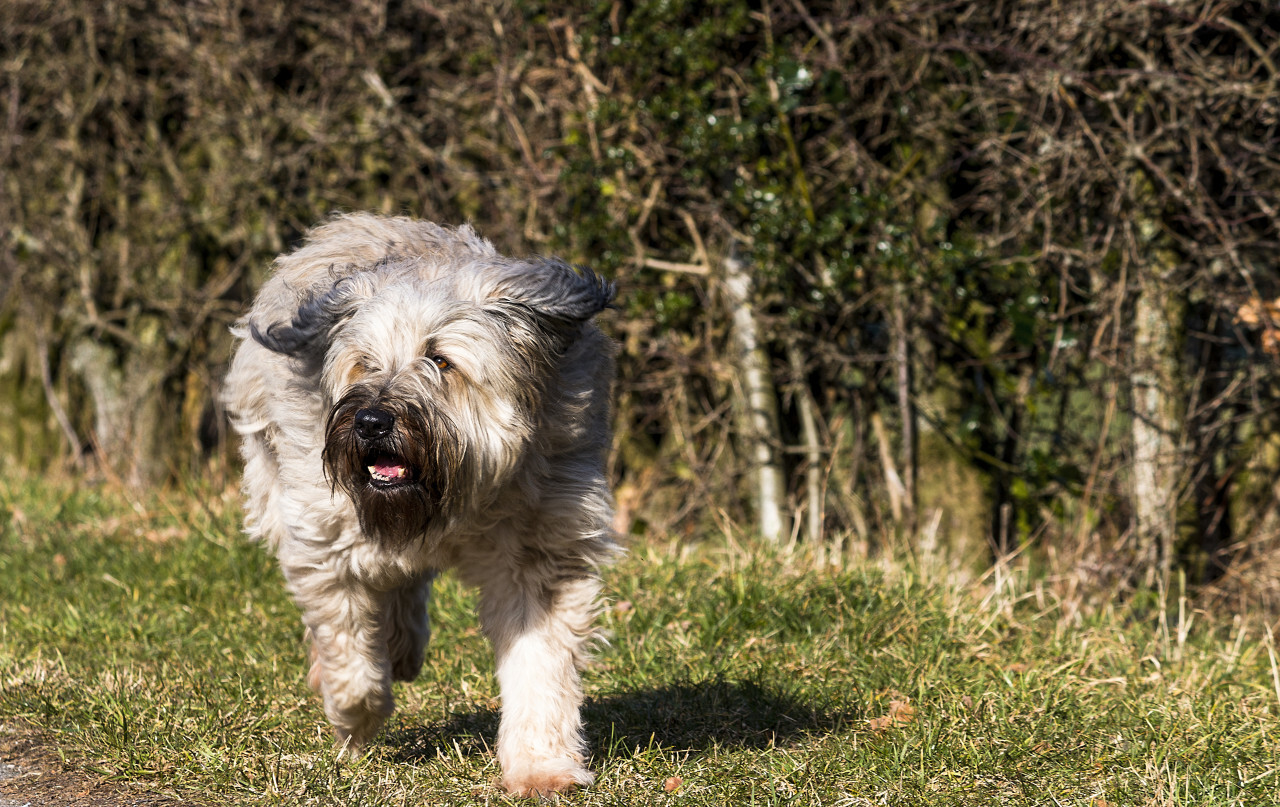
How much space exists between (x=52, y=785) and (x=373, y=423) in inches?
56.7

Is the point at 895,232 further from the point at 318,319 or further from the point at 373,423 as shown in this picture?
the point at 373,423

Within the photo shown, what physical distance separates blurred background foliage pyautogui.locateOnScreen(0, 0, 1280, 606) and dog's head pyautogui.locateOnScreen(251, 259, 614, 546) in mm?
2420

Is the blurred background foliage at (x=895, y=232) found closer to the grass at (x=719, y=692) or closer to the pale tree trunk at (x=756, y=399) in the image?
the pale tree trunk at (x=756, y=399)

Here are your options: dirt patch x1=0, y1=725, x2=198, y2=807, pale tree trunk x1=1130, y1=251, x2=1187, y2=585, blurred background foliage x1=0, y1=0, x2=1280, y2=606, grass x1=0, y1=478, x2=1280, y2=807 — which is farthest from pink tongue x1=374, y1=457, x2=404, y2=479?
pale tree trunk x1=1130, y1=251, x2=1187, y2=585

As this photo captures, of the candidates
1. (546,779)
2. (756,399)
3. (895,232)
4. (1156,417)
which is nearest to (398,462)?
(546,779)

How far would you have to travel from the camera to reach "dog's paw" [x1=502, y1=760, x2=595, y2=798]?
3.32 meters

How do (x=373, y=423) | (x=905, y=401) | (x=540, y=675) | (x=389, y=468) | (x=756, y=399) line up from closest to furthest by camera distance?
(x=373, y=423), (x=389, y=468), (x=540, y=675), (x=905, y=401), (x=756, y=399)

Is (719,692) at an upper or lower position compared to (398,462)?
lower

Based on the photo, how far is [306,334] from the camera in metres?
3.49

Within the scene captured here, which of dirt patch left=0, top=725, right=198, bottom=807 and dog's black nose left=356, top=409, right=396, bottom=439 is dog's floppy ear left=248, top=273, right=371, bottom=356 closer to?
dog's black nose left=356, top=409, right=396, bottom=439

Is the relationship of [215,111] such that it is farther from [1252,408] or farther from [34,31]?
[1252,408]

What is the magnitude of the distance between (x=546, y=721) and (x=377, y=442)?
0.87 metres

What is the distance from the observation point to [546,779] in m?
3.33

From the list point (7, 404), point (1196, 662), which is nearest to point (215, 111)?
point (7, 404)
